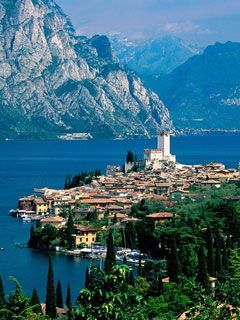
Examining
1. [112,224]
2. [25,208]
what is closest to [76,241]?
[112,224]

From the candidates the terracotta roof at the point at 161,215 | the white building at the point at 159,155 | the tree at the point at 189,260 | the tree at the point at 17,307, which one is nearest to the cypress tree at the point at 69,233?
the terracotta roof at the point at 161,215

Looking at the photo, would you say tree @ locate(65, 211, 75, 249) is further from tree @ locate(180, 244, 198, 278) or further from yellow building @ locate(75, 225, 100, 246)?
tree @ locate(180, 244, 198, 278)

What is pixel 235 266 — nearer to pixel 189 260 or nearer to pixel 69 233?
pixel 189 260

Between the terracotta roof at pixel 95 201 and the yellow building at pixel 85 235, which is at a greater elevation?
the terracotta roof at pixel 95 201

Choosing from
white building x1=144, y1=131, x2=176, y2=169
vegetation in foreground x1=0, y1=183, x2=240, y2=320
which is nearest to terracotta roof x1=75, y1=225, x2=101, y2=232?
vegetation in foreground x1=0, y1=183, x2=240, y2=320

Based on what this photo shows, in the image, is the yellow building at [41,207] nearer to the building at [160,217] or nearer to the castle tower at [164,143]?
the building at [160,217]
